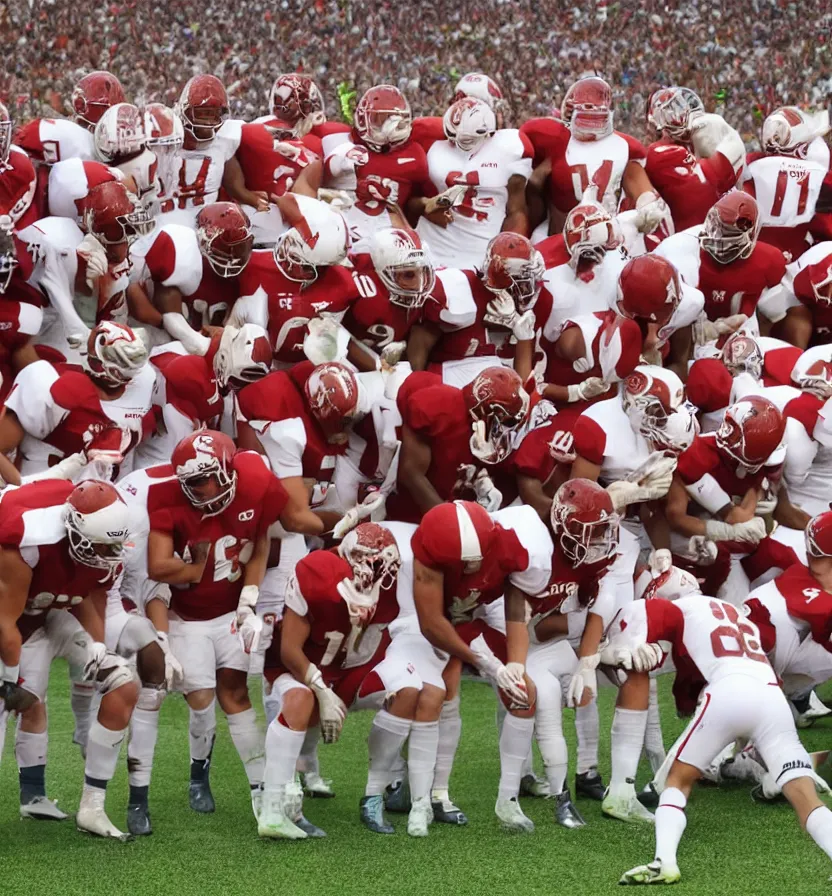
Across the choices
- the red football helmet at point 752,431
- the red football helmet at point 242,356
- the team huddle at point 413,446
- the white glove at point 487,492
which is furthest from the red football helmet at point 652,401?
the red football helmet at point 242,356

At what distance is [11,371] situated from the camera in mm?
6539

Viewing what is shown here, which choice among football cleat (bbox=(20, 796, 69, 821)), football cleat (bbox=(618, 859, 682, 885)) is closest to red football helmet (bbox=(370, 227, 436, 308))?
football cleat (bbox=(20, 796, 69, 821))

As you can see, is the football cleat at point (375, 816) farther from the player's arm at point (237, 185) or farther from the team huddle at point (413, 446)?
the player's arm at point (237, 185)

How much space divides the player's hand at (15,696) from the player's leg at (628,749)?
2141mm

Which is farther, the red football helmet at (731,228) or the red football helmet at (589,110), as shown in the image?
the red football helmet at (589,110)

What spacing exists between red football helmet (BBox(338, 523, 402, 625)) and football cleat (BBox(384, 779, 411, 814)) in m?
0.80

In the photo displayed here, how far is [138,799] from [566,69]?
10.3 meters

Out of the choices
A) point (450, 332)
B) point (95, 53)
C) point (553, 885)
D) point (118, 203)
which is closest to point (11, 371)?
point (118, 203)

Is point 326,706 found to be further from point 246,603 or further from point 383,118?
point 383,118

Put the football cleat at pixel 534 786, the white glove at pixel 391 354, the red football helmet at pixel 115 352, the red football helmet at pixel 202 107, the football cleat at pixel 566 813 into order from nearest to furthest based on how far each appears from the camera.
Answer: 1. the football cleat at pixel 566 813
2. the red football helmet at pixel 115 352
3. the football cleat at pixel 534 786
4. the white glove at pixel 391 354
5. the red football helmet at pixel 202 107

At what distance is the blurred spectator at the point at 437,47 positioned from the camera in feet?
45.4

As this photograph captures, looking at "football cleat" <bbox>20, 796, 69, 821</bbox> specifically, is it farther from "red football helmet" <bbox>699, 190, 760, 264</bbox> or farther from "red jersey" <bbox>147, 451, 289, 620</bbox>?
"red football helmet" <bbox>699, 190, 760, 264</bbox>

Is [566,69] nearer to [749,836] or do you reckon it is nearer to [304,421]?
[304,421]

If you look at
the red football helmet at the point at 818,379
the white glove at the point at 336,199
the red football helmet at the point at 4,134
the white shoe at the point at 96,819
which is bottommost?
the white shoe at the point at 96,819
